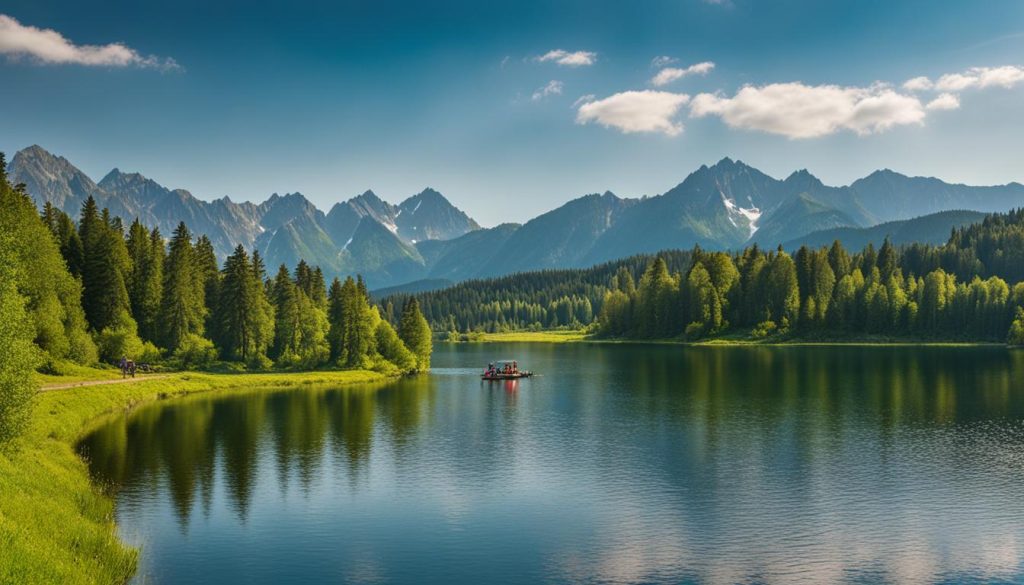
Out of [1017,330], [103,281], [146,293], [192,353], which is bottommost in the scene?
[1017,330]

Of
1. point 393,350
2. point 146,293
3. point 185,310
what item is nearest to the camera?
point 146,293

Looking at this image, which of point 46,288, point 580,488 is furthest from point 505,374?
point 580,488

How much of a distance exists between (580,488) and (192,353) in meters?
94.7

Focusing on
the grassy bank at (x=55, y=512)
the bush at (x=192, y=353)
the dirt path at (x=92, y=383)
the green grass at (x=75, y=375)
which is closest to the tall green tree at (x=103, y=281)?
the bush at (x=192, y=353)

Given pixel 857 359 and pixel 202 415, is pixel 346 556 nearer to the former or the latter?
pixel 202 415

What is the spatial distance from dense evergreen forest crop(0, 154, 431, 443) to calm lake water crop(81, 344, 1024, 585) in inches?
1020

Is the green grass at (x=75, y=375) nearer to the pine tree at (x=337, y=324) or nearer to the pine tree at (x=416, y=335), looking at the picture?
the pine tree at (x=337, y=324)

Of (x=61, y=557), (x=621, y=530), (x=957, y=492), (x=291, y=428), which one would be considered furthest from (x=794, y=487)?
(x=291, y=428)

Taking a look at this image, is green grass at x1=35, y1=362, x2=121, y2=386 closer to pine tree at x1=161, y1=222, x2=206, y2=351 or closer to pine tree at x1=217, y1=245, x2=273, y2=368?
pine tree at x1=161, y1=222, x2=206, y2=351

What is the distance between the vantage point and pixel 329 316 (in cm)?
14400

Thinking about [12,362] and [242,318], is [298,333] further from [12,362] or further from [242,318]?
[12,362]

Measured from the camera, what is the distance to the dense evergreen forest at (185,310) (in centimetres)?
10494

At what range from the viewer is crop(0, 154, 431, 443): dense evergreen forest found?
344ft

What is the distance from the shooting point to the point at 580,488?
175 feet
